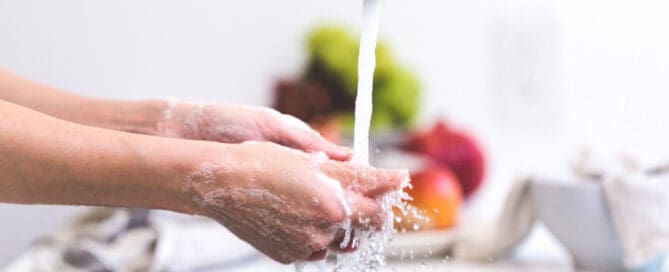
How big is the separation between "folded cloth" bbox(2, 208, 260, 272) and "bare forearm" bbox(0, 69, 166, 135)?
178mm

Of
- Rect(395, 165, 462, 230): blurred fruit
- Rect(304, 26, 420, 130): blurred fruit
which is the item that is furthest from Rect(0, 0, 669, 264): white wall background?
Rect(395, 165, 462, 230): blurred fruit

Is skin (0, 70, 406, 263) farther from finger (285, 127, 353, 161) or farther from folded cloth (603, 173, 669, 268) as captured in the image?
folded cloth (603, 173, 669, 268)

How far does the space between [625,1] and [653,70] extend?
0.13 meters

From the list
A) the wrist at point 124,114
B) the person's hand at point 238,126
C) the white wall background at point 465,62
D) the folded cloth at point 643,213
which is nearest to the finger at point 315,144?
the person's hand at point 238,126

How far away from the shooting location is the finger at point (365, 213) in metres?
0.53

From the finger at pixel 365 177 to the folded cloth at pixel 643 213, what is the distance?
244 millimetres

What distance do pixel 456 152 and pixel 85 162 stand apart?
2.46ft

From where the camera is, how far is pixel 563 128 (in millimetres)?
1590

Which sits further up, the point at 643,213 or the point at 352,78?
the point at 643,213

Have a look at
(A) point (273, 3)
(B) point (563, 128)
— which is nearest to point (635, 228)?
(A) point (273, 3)

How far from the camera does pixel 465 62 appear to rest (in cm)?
153

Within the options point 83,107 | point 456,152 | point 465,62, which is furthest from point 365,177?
point 465,62

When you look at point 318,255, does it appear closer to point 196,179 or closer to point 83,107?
point 196,179

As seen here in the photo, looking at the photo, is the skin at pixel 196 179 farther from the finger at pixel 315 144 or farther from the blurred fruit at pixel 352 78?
the blurred fruit at pixel 352 78
